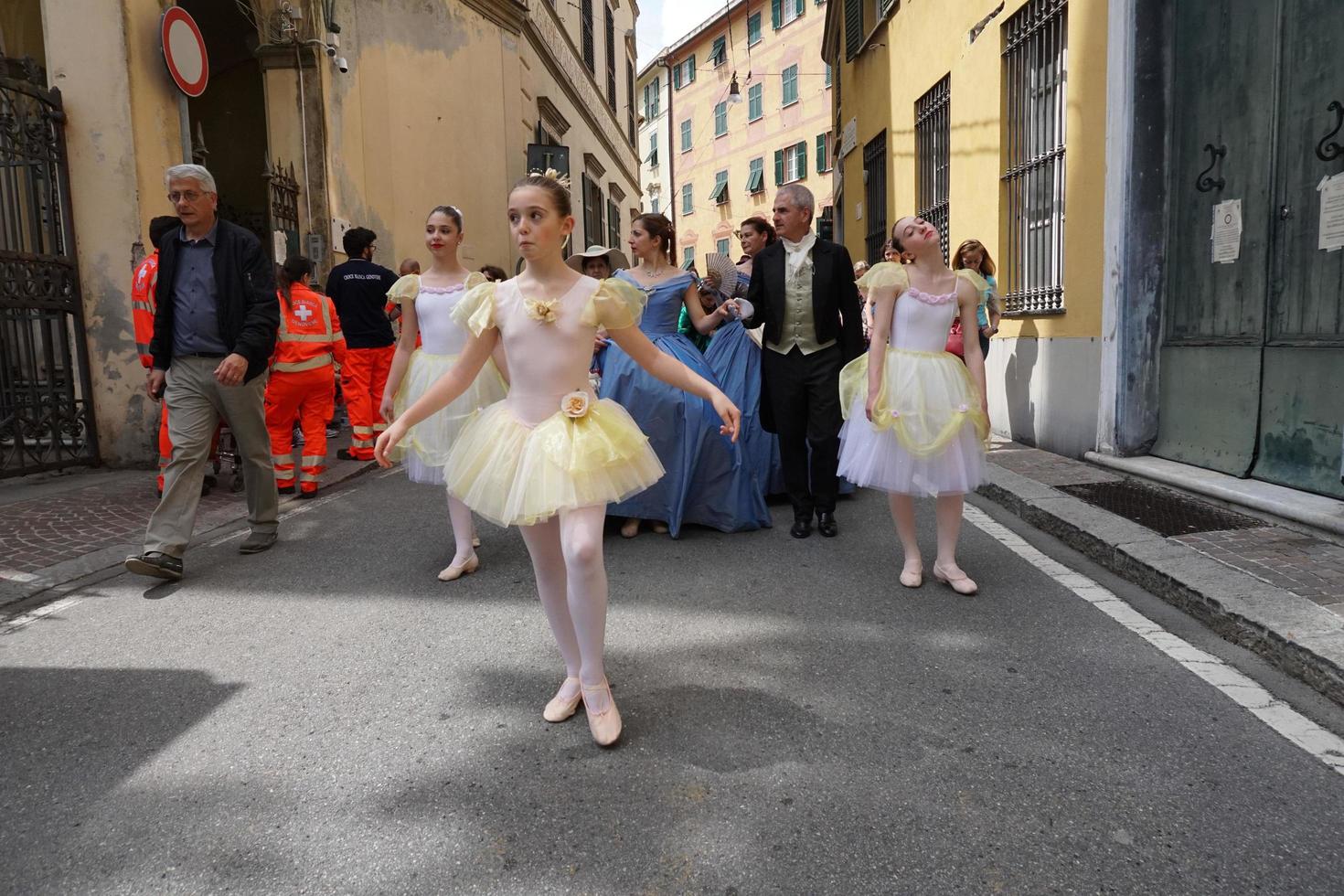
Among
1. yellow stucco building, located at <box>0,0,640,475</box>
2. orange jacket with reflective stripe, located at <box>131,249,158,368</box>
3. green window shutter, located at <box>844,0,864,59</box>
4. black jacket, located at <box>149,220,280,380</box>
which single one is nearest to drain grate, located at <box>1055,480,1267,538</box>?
black jacket, located at <box>149,220,280,380</box>

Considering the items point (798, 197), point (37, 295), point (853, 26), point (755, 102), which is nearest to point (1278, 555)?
point (798, 197)

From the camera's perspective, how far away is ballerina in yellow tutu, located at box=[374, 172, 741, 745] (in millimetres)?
2812

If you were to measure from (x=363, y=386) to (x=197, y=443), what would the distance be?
12.3ft

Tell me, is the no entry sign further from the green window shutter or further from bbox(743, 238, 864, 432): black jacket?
the green window shutter

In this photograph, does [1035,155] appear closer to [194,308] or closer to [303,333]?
[303,333]

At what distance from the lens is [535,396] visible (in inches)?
118

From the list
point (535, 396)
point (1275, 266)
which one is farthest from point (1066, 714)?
point (1275, 266)

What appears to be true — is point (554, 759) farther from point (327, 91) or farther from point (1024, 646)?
point (327, 91)

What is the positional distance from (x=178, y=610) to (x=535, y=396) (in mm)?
2441

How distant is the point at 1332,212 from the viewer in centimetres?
512

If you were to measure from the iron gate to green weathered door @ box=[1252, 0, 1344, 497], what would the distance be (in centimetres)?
915

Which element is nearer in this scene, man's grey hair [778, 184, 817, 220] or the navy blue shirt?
the navy blue shirt

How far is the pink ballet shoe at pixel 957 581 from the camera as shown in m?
4.26

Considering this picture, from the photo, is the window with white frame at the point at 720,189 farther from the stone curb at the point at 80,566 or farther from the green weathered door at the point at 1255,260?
the stone curb at the point at 80,566
